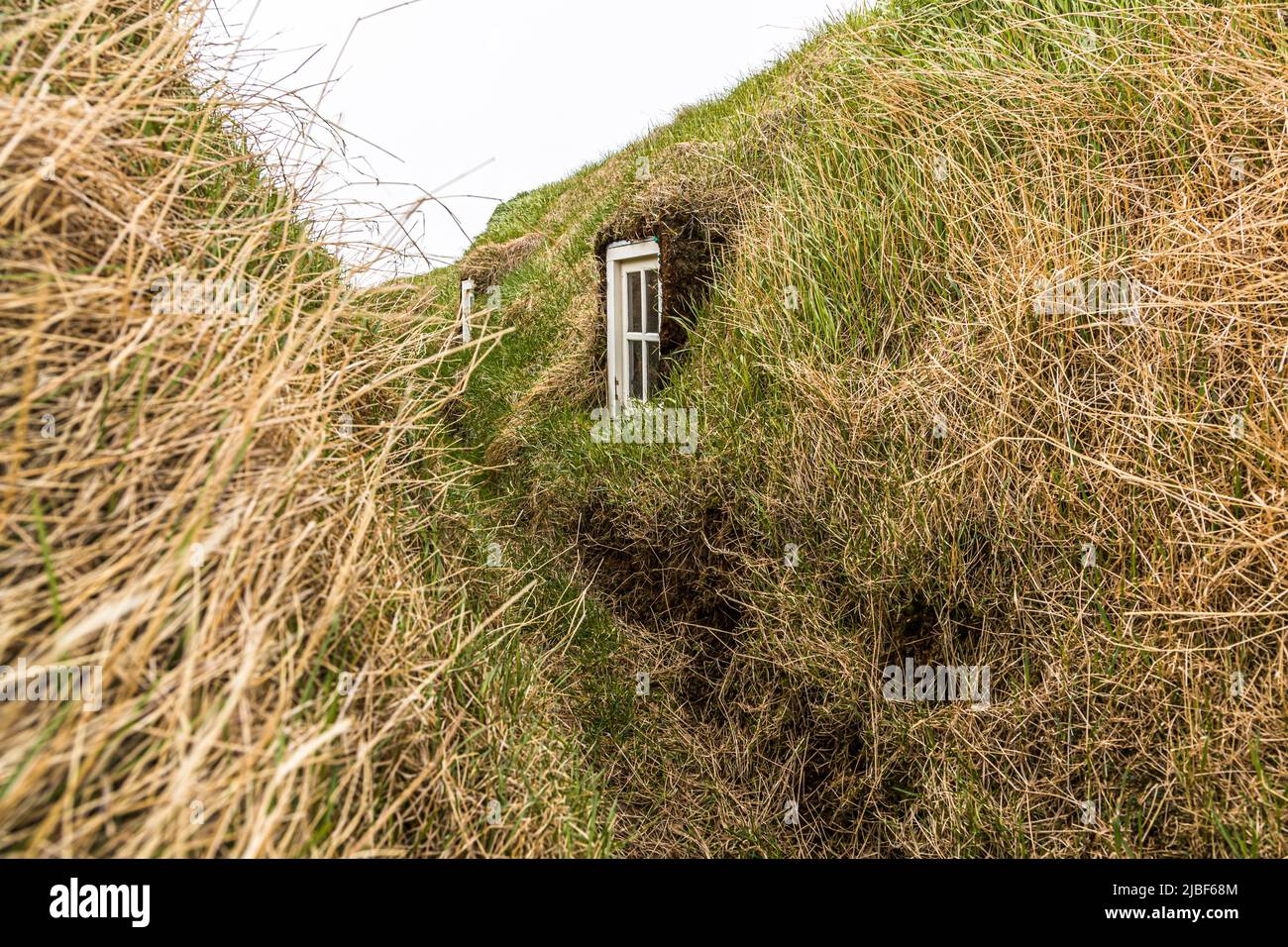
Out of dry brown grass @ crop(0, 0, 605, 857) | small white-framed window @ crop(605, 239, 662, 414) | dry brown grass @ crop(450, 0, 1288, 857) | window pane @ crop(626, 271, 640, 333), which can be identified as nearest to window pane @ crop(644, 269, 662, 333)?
small white-framed window @ crop(605, 239, 662, 414)

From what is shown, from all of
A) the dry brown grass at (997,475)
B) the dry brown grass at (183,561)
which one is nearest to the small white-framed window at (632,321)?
the dry brown grass at (997,475)

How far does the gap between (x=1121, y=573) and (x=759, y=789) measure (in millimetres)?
2058

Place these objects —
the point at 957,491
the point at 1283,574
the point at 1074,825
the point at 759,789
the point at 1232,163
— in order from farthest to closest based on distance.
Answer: the point at 759,789
the point at 957,491
the point at 1232,163
the point at 1074,825
the point at 1283,574

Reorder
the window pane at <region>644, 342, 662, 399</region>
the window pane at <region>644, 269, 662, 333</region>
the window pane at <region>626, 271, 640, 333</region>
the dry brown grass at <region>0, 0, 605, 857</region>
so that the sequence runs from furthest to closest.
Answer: the window pane at <region>626, 271, 640, 333</region> < the window pane at <region>644, 269, 662, 333</region> < the window pane at <region>644, 342, 662, 399</region> < the dry brown grass at <region>0, 0, 605, 857</region>

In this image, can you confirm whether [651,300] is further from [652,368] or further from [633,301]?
[652,368]

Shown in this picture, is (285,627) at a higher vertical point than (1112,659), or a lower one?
higher

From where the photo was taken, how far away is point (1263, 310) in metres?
3.31

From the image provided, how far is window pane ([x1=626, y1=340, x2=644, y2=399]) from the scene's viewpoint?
Answer: 731 centimetres

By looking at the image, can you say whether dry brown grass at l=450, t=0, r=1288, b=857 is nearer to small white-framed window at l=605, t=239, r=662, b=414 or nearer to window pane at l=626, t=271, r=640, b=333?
small white-framed window at l=605, t=239, r=662, b=414

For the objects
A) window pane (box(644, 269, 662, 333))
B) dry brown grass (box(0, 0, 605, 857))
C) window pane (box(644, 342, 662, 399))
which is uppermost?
window pane (box(644, 269, 662, 333))

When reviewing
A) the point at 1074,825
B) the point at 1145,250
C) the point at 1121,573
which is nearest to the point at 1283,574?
the point at 1121,573

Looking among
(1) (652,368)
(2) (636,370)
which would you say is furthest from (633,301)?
(1) (652,368)

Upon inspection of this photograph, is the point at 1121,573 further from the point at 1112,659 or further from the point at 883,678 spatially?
the point at 883,678

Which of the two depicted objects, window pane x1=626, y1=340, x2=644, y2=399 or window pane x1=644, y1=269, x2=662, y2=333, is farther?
window pane x1=626, y1=340, x2=644, y2=399
